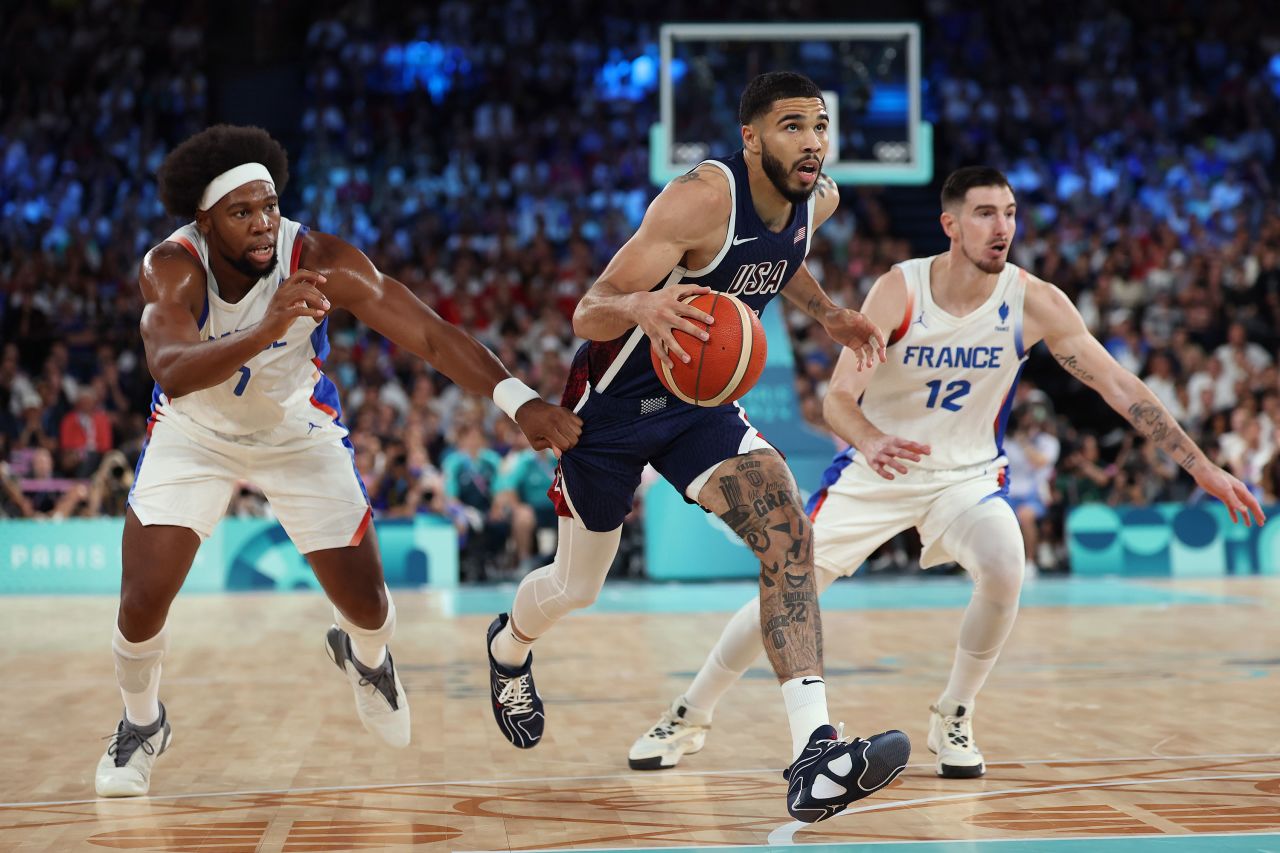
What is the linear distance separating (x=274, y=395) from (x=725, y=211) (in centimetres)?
166

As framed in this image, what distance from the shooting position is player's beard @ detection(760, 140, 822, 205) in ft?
15.2

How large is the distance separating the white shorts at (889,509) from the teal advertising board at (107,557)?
29.8 feet

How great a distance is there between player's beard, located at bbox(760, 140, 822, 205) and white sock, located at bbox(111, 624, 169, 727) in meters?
2.51

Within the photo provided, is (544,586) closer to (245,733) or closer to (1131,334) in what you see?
(245,733)

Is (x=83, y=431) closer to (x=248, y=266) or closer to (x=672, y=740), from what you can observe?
(x=248, y=266)

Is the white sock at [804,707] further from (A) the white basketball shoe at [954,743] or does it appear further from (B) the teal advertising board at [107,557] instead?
(B) the teal advertising board at [107,557]

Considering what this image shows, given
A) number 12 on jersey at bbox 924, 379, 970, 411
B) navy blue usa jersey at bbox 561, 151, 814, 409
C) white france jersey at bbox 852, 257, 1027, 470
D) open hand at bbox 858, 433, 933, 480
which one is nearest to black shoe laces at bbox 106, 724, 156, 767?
navy blue usa jersey at bbox 561, 151, 814, 409

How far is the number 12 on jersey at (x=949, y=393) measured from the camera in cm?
569

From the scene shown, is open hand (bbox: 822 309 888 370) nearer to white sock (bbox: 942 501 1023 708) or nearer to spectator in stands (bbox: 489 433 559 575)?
white sock (bbox: 942 501 1023 708)

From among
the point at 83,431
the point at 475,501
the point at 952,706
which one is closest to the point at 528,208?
the point at 475,501

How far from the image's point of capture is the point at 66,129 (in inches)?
813

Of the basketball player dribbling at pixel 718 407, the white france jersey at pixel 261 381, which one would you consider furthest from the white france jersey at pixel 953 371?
the white france jersey at pixel 261 381

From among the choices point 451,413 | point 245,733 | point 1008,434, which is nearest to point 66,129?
point 451,413

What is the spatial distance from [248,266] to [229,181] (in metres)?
0.28
